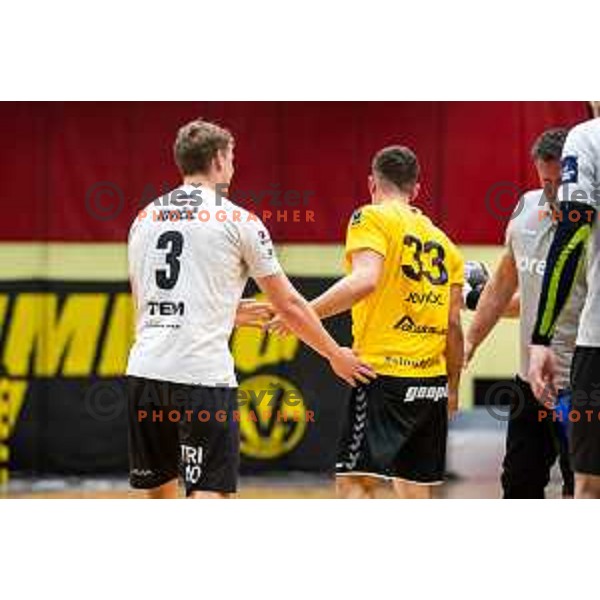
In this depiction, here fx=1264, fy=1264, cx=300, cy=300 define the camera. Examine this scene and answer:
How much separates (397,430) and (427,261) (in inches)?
29.0

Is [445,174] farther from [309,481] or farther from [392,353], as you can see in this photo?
[392,353]

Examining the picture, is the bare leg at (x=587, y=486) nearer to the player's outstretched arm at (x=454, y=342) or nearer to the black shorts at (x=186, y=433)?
the black shorts at (x=186, y=433)

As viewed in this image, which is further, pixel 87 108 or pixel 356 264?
pixel 87 108

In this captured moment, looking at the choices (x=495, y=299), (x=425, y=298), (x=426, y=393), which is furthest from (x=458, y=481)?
(x=425, y=298)

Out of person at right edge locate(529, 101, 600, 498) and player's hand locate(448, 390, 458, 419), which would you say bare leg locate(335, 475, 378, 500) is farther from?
person at right edge locate(529, 101, 600, 498)

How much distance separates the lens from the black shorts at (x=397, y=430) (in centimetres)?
530

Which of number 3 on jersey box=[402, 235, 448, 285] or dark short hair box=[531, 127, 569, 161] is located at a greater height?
dark short hair box=[531, 127, 569, 161]

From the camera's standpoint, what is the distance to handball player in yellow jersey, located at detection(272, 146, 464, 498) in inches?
209

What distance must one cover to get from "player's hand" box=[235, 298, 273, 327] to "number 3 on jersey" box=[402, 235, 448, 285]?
690 mm

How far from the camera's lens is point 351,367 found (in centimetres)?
536

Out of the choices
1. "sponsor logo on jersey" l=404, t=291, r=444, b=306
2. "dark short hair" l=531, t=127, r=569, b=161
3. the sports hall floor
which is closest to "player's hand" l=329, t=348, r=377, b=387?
"sponsor logo on jersey" l=404, t=291, r=444, b=306

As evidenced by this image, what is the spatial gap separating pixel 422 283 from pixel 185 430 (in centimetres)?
127

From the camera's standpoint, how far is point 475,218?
308 inches

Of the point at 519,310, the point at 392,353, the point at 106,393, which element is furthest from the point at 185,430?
the point at 106,393
